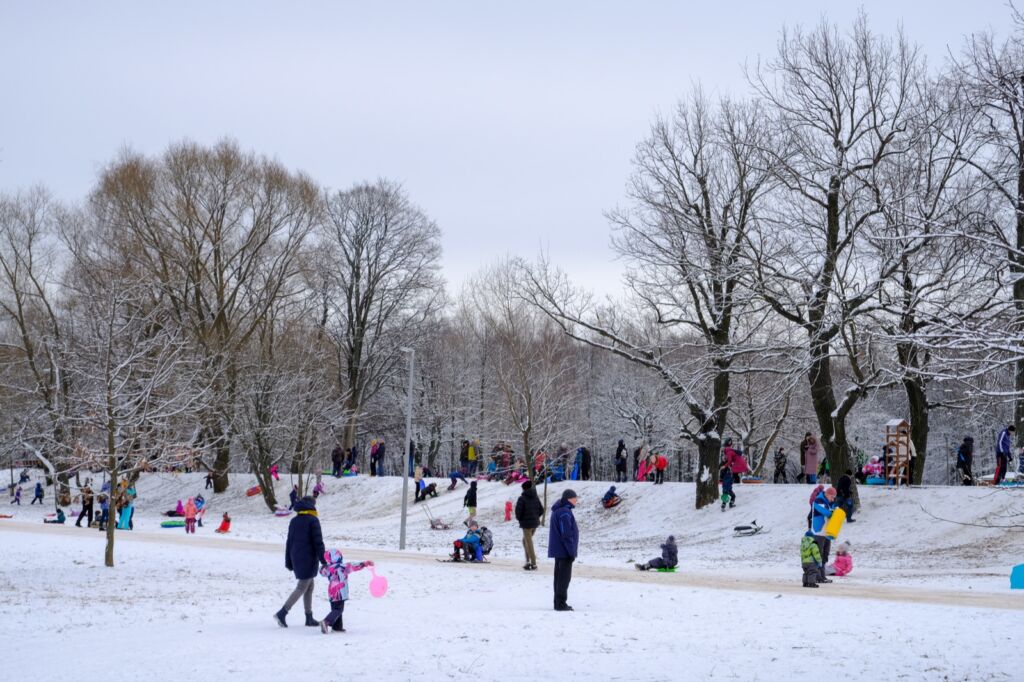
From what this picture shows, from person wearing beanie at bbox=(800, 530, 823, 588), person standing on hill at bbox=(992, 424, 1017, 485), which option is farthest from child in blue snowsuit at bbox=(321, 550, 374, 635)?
person standing on hill at bbox=(992, 424, 1017, 485)

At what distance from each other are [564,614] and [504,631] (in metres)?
1.87

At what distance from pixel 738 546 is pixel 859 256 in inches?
358

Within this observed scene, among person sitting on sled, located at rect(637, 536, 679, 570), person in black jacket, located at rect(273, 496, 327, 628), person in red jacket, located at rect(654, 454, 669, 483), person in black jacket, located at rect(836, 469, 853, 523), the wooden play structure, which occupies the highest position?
the wooden play structure

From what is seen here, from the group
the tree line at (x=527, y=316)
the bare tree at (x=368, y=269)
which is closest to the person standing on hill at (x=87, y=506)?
the tree line at (x=527, y=316)

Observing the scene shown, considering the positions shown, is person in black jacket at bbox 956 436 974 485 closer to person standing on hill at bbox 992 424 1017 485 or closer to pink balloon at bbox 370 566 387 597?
person standing on hill at bbox 992 424 1017 485

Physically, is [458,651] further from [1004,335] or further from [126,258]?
[126,258]

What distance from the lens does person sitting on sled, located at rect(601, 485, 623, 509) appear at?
38688 millimetres

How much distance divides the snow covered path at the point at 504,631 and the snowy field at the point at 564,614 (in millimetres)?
44

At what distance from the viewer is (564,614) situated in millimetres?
15469

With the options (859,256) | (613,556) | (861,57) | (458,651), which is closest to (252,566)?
(613,556)

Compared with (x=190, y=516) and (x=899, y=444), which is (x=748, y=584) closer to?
(x=899, y=444)

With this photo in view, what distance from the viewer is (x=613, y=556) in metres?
28.1

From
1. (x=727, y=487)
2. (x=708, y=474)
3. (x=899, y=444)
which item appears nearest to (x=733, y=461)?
(x=708, y=474)

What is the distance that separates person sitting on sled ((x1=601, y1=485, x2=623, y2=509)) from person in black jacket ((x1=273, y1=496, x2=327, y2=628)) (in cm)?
2534
